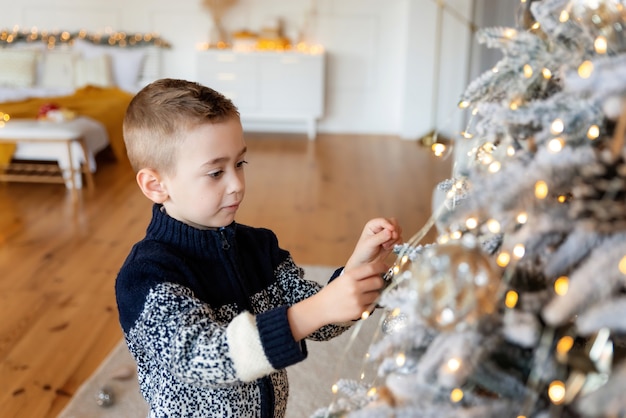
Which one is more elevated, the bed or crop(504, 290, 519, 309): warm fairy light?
crop(504, 290, 519, 309): warm fairy light

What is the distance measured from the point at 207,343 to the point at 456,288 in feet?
1.40

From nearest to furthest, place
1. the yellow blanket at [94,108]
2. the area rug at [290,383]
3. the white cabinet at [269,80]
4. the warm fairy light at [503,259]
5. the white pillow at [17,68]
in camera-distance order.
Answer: the warm fairy light at [503,259] → the area rug at [290,383] → the yellow blanket at [94,108] → the white pillow at [17,68] → the white cabinet at [269,80]

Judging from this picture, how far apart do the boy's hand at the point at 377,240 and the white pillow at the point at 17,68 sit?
19.2 ft

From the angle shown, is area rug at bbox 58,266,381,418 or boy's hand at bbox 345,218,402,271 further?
area rug at bbox 58,266,381,418

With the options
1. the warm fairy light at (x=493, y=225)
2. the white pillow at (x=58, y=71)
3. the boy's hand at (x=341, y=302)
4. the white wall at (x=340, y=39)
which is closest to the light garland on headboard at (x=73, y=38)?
the white wall at (x=340, y=39)

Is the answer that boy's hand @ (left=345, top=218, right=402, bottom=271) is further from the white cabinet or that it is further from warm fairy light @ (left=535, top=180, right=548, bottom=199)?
the white cabinet

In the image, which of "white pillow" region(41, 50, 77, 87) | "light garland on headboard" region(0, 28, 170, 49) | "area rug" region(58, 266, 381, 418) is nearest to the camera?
"area rug" region(58, 266, 381, 418)

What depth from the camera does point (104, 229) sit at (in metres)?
3.76

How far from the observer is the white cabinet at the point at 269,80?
Result: 6496 millimetres

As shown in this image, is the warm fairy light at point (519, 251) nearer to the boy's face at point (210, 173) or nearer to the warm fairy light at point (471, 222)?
the warm fairy light at point (471, 222)

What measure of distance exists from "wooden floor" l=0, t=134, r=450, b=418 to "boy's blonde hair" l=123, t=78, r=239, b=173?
125cm

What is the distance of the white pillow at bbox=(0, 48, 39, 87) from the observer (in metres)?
6.18

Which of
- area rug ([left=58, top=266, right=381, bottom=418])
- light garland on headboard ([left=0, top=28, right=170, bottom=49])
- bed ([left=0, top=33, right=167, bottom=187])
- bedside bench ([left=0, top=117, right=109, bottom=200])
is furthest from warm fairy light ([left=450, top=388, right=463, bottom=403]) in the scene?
light garland on headboard ([left=0, top=28, right=170, bottom=49])

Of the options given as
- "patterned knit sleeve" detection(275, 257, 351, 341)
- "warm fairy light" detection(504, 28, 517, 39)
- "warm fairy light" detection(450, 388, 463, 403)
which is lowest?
"patterned knit sleeve" detection(275, 257, 351, 341)
